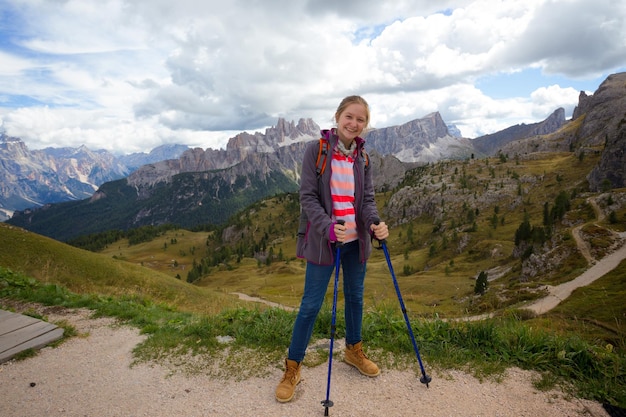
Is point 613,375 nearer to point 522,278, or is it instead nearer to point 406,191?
point 522,278

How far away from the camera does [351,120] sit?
6.84m

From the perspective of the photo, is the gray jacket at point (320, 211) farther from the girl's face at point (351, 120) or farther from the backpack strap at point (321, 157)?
the girl's face at point (351, 120)

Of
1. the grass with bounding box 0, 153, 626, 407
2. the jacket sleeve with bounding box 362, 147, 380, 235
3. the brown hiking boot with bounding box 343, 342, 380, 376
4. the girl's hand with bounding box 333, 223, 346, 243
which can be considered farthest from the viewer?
the brown hiking boot with bounding box 343, 342, 380, 376

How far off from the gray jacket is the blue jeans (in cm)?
24

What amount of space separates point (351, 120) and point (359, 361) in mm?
5246

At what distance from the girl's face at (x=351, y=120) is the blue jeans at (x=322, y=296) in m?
2.27

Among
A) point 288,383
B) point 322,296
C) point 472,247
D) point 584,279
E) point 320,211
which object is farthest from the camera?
point 472,247

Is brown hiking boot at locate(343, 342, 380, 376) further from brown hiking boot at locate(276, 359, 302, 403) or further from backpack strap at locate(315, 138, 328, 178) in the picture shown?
backpack strap at locate(315, 138, 328, 178)

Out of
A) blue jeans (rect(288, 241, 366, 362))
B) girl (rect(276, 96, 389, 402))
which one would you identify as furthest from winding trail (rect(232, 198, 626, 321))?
girl (rect(276, 96, 389, 402))

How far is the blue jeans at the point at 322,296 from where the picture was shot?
270 inches

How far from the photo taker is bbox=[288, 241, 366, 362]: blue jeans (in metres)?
6.85

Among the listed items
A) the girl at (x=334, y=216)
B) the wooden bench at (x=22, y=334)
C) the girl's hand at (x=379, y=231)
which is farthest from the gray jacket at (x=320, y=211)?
the wooden bench at (x=22, y=334)

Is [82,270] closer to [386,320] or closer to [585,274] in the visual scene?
[386,320]

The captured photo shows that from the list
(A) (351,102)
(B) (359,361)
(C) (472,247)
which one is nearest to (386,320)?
(B) (359,361)
